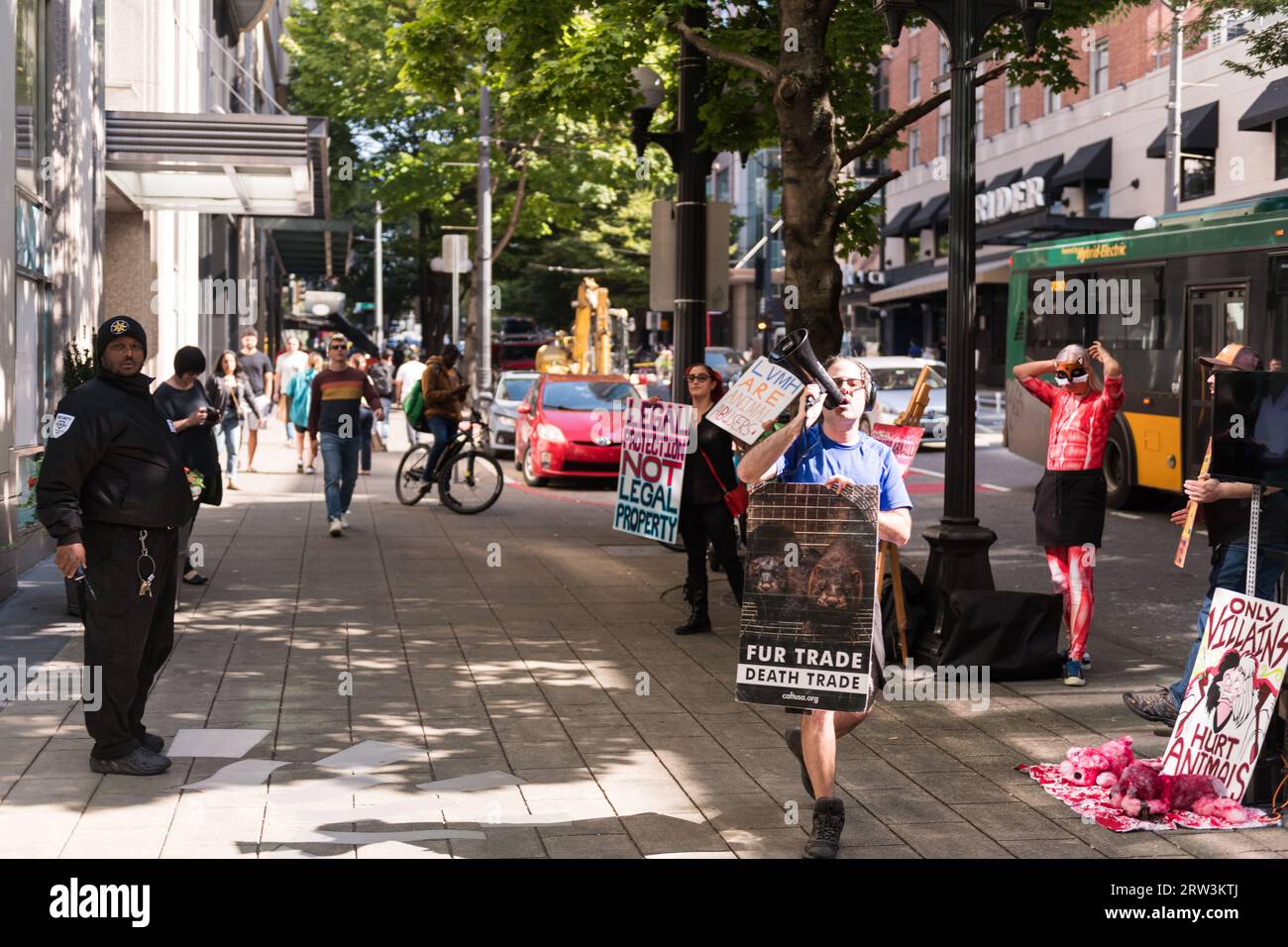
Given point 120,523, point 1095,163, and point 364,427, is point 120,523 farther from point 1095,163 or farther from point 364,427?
point 1095,163

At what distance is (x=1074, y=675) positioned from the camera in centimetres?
903

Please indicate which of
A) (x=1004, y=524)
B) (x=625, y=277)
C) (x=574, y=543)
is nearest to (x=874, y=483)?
(x=574, y=543)

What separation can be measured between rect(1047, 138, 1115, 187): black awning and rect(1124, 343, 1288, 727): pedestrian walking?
3514cm

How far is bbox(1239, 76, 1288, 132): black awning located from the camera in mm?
30578

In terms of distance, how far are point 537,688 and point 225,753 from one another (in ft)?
6.66

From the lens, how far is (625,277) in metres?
58.8

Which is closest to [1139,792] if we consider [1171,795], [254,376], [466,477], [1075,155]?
[1171,795]

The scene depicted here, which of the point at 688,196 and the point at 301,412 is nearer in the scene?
the point at 688,196

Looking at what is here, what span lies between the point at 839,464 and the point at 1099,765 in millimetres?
1899

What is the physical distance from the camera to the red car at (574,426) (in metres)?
21.6

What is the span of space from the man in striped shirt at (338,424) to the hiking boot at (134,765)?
857 cm

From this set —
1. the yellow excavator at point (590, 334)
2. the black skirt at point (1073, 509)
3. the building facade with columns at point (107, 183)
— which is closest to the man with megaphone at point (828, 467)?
the black skirt at point (1073, 509)

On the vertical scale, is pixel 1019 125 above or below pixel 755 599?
above

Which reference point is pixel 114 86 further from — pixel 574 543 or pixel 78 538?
pixel 78 538
